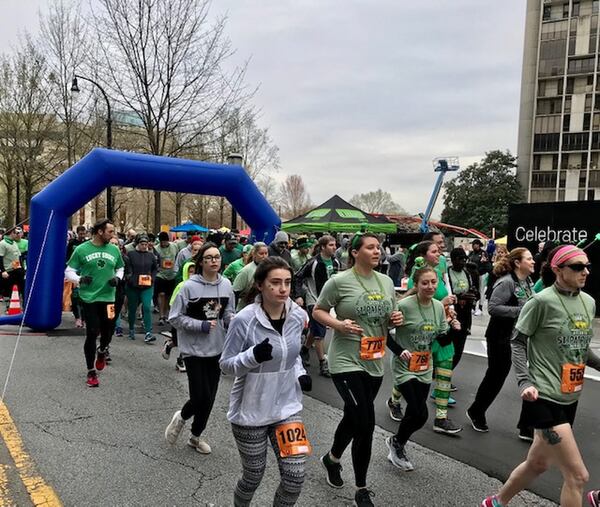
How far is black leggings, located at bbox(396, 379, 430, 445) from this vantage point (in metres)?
3.74

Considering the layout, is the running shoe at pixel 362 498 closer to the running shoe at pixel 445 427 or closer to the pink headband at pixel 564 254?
the running shoe at pixel 445 427

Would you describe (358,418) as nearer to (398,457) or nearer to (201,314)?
(398,457)

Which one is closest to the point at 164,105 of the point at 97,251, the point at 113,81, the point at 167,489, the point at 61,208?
the point at 113,81

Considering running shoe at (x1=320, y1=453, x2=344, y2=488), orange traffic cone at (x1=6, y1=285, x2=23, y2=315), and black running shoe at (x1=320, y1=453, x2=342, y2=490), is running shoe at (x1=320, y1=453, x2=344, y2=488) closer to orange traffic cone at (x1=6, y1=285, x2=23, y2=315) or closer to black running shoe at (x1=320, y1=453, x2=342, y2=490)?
black running shoe at (x1=320, y1=453, x2=342, y2=490)

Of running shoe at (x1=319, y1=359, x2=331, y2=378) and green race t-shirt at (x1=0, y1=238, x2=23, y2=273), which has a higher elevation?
green race t-shirt at (x1=0, y1=238, x2=23, y2=273)

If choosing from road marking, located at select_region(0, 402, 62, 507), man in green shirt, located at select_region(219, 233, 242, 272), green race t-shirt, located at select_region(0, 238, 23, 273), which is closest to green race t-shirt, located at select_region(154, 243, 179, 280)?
man in green shirt, located at select_region(219, 233, 242, 272)

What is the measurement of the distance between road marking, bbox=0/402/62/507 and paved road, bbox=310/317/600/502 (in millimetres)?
2888

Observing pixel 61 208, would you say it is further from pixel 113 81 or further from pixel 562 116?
pixel 562 116

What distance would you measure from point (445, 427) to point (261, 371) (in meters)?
2.61

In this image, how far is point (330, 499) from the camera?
335cm

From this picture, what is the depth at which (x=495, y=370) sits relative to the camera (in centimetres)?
465

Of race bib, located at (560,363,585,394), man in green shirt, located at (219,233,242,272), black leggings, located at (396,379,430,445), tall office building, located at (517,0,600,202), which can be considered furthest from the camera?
tall office building, located at (517,0,600,202)

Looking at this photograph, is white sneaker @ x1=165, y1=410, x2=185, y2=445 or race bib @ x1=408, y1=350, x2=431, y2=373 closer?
race bib @ x1=408, y1=350, x2=431, y2=373

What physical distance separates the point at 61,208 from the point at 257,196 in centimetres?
400
